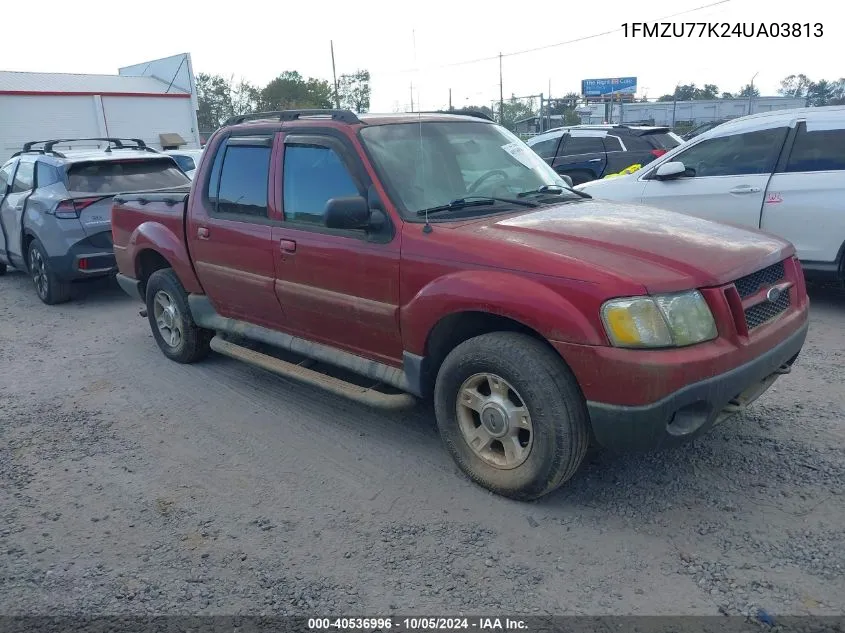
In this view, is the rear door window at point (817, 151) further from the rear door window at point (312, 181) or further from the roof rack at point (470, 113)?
the rear door window at point (312, 181)

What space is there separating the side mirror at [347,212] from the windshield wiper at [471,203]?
0.32m

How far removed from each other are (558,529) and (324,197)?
7.69 ft

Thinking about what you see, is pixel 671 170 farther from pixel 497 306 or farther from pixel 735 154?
pixel 497 306

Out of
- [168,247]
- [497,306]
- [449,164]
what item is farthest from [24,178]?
[497,306]

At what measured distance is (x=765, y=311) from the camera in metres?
3.57

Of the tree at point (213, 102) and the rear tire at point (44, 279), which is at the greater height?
the tree at point (213, 102)

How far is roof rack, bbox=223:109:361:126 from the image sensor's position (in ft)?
14.4

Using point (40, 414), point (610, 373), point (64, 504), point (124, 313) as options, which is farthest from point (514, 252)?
point (124, 313)

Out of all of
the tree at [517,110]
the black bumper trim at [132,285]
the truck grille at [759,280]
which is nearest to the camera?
the truck grille at [759,280]

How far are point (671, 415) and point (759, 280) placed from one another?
964mm

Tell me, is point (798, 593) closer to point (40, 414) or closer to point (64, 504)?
point (64, 504)

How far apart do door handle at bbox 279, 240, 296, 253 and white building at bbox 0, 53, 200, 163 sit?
26.8 meters

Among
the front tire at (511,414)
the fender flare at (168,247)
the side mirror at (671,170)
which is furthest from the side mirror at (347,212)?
the side mirror at (671,170)

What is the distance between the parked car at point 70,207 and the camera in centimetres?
808
